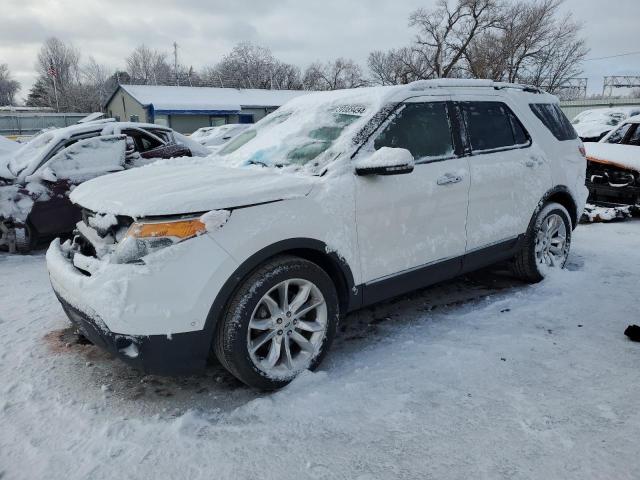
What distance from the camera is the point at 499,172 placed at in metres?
3.97

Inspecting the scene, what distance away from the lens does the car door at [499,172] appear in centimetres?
383

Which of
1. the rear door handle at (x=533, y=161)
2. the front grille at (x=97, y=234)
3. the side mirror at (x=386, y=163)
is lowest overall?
the front grille at (x=97, y=234)

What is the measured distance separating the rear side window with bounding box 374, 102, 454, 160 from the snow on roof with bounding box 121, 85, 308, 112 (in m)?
33.0

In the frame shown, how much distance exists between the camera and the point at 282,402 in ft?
9.01

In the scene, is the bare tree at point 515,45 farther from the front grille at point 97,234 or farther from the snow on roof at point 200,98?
the front grille at point 97,234

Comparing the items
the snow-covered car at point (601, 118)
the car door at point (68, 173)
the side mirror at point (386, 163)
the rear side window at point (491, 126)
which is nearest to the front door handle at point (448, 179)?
the rear side window at point (491, 126)

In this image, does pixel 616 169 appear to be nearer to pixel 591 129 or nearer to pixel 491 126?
pixel 491 126

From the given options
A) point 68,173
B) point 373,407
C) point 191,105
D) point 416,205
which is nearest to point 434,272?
point 416,205

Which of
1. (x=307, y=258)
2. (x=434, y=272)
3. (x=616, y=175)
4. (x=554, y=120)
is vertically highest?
(x=554, y=120)

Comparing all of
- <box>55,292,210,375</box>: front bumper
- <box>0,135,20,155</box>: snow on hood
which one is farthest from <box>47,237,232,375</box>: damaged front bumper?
<box>0,135,20,155</box>: snow on hood

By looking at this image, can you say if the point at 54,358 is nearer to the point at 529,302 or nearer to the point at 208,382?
the point at 208,382

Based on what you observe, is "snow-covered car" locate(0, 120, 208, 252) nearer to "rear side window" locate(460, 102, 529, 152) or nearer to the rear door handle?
"rear side window" locate(460, 102, 529, 152)

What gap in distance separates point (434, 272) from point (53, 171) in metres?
5.09

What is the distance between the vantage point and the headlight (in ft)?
8.23
